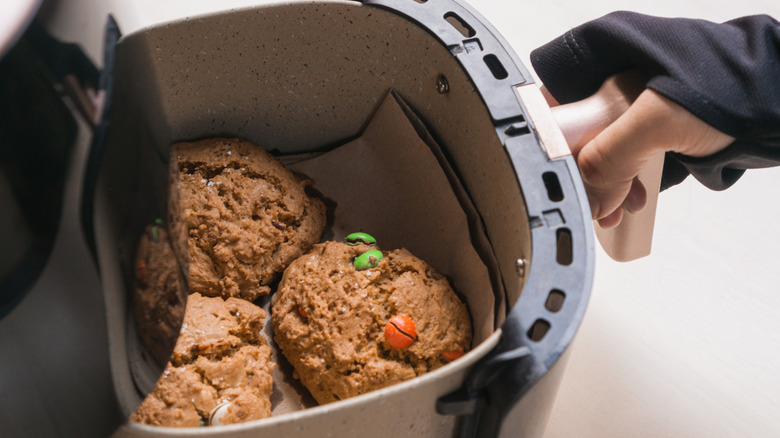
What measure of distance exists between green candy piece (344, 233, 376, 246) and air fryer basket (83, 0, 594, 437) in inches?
5.2

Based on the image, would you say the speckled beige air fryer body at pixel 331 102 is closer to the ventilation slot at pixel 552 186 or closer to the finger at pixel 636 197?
the ventilation slot at pixel 552 186

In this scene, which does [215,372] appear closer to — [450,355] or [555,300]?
[450,355]

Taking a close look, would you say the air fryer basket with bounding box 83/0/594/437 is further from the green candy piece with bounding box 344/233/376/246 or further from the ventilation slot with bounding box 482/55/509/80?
the green candy piece with bounding box 344/233/376/246

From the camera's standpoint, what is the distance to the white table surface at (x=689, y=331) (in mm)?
836

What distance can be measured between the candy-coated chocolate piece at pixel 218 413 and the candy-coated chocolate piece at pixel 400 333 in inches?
6.4

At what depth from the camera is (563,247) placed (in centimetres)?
55

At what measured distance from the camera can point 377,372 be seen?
0.65 metres

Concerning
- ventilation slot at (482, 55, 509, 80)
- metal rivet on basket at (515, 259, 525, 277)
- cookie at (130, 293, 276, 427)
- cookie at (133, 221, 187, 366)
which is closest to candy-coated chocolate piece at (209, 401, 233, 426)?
cookie at (130, 293, 276, 427)

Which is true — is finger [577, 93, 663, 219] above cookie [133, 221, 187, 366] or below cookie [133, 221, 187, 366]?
below

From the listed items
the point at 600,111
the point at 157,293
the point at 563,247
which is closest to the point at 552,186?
the point at 563,247

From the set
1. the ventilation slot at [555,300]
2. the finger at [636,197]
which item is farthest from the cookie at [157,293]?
the finger at [636,197]

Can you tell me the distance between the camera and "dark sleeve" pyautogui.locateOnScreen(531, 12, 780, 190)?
62 centimetres

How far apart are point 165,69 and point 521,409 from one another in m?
0.53

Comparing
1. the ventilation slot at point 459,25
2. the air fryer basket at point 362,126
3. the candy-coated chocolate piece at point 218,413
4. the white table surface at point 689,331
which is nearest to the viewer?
the air fryer basket at point 362,126
